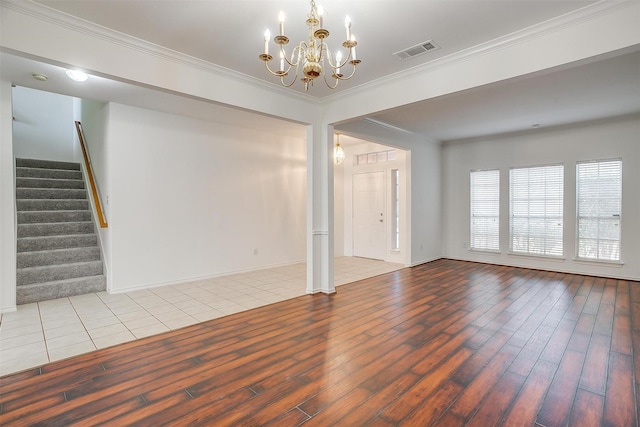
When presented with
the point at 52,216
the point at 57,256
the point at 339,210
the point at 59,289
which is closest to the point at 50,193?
the point at 52,216

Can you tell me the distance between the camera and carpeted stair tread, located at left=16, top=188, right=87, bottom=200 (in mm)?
5238

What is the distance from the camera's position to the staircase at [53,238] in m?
4.27

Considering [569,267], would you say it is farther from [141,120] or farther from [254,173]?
[141,120]

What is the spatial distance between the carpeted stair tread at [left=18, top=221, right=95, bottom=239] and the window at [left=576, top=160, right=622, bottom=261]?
892cm

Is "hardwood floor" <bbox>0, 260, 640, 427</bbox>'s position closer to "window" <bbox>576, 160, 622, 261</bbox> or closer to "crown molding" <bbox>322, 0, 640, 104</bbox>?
"window" <bbox>576, 160, 622, 261</bbox>

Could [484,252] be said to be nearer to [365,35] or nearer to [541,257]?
[541,257]

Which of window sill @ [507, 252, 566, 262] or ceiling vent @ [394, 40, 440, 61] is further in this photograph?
window sill @ [507, 252, 566, 262]

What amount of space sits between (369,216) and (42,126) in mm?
7558

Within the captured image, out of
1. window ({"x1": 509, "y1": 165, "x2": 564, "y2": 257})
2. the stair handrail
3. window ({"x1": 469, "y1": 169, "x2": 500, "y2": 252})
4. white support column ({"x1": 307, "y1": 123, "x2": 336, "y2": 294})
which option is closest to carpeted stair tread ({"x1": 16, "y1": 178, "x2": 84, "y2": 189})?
the stair handrail

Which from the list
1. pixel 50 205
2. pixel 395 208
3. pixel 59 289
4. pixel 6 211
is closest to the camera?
pixel 6 211

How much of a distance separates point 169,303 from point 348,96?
376 centimetres

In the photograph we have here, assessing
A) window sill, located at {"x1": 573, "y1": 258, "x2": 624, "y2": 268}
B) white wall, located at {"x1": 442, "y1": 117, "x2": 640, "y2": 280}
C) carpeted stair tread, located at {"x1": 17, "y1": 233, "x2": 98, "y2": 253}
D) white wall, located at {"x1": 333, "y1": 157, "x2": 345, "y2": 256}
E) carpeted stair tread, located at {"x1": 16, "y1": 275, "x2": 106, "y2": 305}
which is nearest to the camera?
carpeted stair tread, located at {"x1": 16, "y1": 275, "x2": 106, "y2": 305}

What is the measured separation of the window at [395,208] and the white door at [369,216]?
23 cm

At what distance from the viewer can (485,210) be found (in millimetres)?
7102
